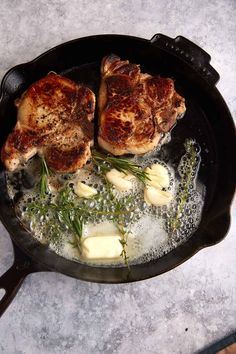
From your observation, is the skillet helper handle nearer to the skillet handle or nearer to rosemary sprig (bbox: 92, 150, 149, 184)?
rosemary sprig (bbox: 92, 150, 149, 184)

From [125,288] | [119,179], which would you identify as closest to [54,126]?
[119,179]

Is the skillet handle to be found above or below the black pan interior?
below

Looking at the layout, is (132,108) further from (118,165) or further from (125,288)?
(125,288)

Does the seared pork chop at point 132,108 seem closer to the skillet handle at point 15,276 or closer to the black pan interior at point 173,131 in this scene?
the black pan interior at point 173,131

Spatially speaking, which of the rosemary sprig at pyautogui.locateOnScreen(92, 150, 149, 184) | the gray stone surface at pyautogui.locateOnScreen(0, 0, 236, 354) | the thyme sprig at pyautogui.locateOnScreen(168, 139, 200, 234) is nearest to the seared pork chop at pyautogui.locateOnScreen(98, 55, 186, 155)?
the rosemary sprig at pyautogui.locateOnScreen(92, 150, 149, 184)

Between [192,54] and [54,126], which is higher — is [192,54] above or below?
above

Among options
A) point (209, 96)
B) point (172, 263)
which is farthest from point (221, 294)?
point (209, 96)
